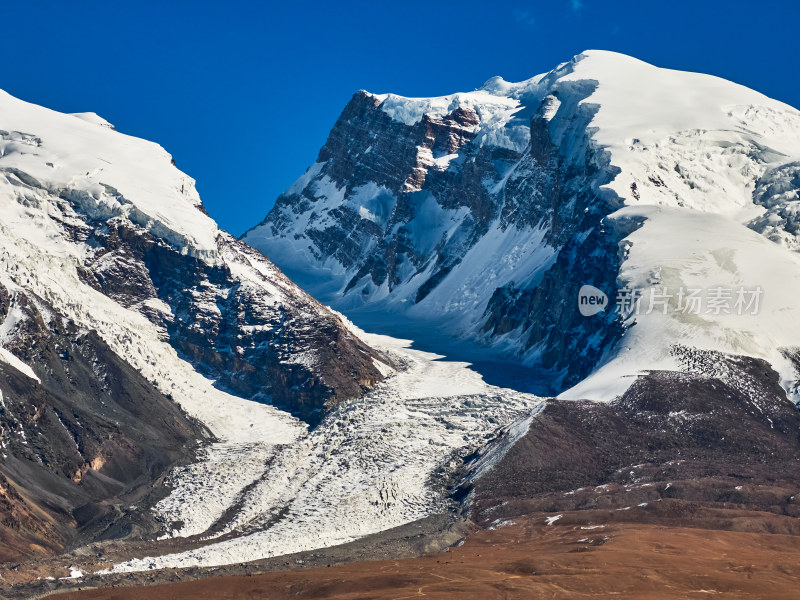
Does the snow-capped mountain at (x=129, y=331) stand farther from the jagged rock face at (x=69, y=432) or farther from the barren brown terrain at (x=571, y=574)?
the barren brown terrain at (x=571, y=574)

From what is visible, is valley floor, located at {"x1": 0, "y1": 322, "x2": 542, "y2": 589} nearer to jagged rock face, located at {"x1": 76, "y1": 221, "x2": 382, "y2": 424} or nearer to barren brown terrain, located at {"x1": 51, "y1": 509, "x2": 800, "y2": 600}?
jagged rock face, located at {"x1": 76, "y1": 221, "x2": 382, "y2": 424}

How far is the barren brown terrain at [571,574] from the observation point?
307 feet

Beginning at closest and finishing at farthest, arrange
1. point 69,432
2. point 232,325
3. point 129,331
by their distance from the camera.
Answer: point 69,432 < point 129,331 < point 232,325

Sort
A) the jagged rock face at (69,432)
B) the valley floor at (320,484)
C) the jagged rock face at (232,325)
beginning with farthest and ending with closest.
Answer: the jagged rock face at (232,325)
the jagged rock face at (69,432)
the valley floor at (320,484)

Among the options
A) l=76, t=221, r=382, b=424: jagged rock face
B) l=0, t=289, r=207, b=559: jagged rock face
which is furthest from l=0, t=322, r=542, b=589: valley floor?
l=76, t=221, r=382, b=424: jagged rock face

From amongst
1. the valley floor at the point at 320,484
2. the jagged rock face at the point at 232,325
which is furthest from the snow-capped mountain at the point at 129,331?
the valley floor at the point at 320,484

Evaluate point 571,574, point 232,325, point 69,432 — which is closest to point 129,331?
point 232,325

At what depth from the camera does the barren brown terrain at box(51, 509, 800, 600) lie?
9362 cm

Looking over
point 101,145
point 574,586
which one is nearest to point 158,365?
point 101,145

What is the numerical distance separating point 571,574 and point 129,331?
81.1m

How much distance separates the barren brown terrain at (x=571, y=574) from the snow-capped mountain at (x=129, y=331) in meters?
30.2

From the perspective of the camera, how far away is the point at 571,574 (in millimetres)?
97688

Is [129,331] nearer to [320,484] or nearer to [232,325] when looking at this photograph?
[232,325]

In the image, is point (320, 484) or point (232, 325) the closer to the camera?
point (320, 484)
